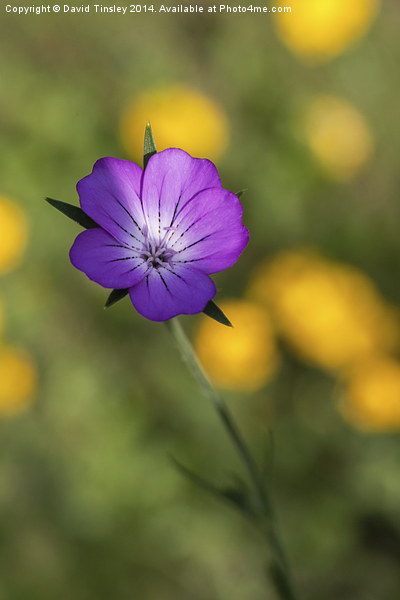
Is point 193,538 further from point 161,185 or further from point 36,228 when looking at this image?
point 161,185

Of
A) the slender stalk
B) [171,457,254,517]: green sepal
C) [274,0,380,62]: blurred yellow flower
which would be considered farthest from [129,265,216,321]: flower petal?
[274,0,380,62]: blurred yellow flower

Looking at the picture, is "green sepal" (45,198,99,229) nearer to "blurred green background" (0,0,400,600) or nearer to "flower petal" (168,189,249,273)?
"flower petal" (168,189,249,273)

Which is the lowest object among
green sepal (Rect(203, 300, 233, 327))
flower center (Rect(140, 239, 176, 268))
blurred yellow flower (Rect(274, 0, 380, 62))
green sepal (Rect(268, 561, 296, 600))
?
green sepal (Rect(268, 561, 296, 600))

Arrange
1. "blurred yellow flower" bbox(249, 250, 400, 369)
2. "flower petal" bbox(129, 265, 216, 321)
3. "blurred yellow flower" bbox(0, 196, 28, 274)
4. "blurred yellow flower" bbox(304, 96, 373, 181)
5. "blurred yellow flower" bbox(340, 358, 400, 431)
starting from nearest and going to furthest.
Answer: "flower petal" bbox(129, 265, 216, 321), "blurred yellow flower" bbox(340, 358, 400, 431), "blurred yellow flower" bbox(249, 250, 400, 369), "blurred yellow flower" bbox(0, 196, 28, 274), "blurred yellow flower" bbox(304, 96, 373, 181)

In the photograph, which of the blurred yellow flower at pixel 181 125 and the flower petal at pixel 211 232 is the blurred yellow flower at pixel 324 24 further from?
the flower petal at pixel 211 232

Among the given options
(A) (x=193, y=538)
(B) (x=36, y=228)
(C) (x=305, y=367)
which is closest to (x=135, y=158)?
(B) (x=36, y=228)

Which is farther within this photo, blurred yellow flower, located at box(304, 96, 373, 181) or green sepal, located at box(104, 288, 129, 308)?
blurred yellow flower, located at box(304, 96, 373, 181)

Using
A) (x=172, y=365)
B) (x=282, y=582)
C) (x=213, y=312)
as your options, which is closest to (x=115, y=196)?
(x=213, y=312)

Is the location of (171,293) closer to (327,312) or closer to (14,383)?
(327,312)
